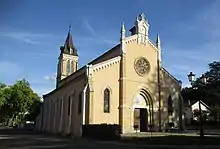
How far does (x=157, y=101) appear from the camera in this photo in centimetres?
4288

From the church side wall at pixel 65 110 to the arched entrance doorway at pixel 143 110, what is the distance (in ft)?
26.6

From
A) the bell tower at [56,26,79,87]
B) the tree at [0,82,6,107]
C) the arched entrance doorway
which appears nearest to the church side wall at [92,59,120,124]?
the arched entrance doorway

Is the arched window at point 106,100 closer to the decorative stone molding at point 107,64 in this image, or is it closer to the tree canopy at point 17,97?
the decorative stone molding at point 107,64

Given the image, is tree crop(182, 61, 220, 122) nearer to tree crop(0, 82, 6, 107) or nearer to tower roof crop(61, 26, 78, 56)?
tower roof crop(61, 26, 78, 56)

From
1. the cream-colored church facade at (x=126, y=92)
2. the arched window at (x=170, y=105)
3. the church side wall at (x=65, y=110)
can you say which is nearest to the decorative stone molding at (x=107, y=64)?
the cream-colored church facade at (x=126, y=92)

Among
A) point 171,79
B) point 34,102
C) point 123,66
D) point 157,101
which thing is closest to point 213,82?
point 171,79

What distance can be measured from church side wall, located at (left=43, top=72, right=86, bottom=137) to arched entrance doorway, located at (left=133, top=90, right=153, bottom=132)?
8110 mm

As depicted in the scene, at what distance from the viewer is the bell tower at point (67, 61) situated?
68688 millimetres

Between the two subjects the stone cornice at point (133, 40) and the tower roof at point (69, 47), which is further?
the tower roof at point (69, 47)

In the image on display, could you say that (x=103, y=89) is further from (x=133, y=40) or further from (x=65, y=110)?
(x=65, y=110)

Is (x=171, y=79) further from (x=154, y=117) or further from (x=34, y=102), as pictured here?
(x=34, y=102)

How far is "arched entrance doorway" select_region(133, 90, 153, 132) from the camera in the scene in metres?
41.4

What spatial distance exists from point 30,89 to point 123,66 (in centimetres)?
4247

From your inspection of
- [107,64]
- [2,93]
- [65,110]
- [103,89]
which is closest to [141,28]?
[107,64]
